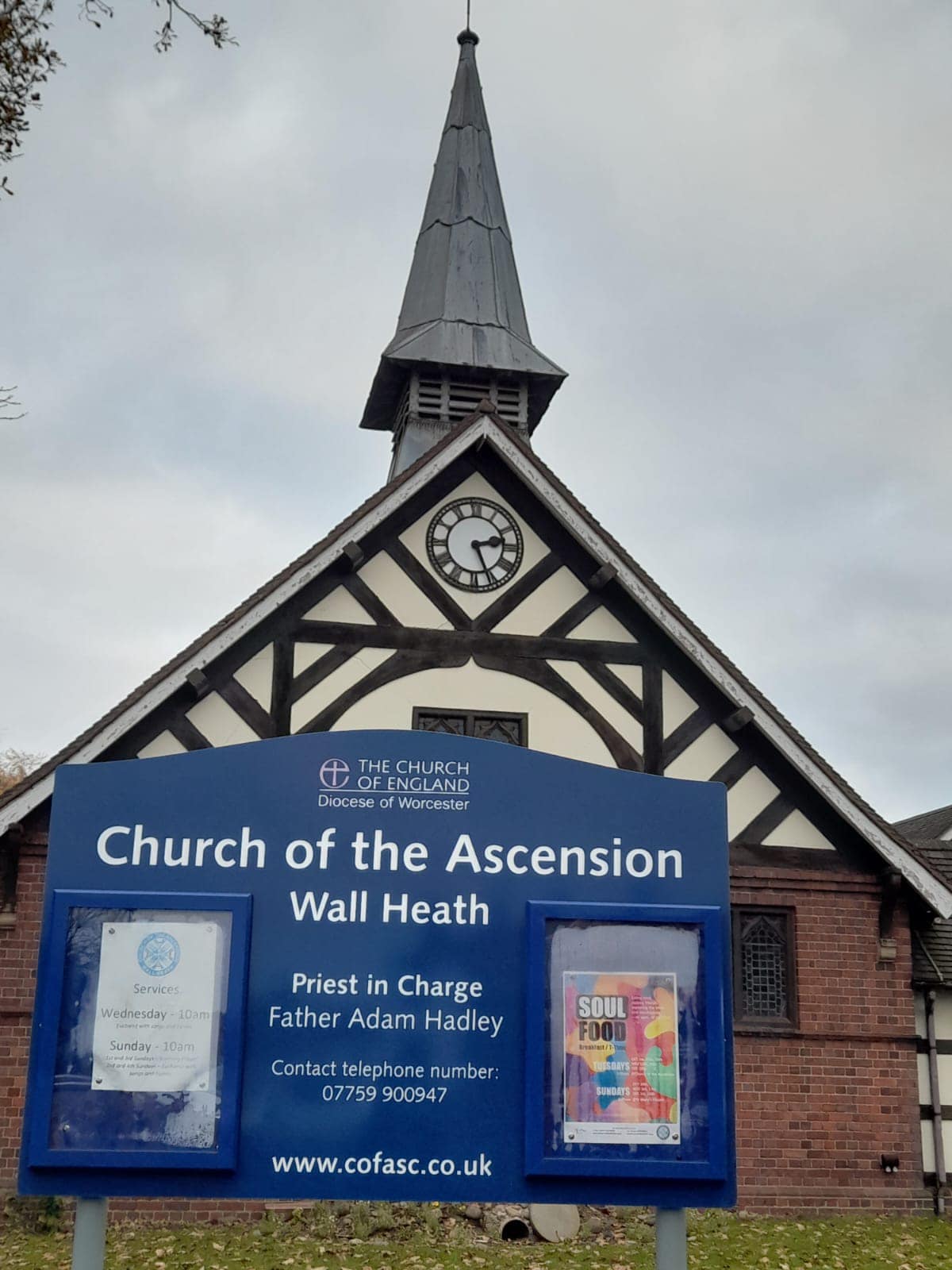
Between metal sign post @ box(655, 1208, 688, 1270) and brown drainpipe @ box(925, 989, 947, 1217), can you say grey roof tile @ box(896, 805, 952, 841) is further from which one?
metal sign post @ box(655, 1208, 688, 1270)

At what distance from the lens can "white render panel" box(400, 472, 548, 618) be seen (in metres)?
13.4

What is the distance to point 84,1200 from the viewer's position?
5605 millimetres

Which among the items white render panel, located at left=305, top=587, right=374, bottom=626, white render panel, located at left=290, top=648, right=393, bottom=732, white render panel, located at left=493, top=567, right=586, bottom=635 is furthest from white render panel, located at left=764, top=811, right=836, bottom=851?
white render panel, located at left=305, top=587, right=374, bottom=626

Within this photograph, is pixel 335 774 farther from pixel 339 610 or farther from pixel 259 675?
pixel 339 610

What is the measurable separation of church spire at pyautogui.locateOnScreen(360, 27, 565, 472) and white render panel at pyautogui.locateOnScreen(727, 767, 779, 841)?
6344 mm

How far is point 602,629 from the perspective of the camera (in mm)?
13422

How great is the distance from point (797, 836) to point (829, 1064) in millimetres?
2222

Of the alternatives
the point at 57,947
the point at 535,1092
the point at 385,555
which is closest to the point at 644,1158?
the point at 535,1092

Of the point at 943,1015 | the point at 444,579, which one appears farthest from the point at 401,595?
the point at 943,1015

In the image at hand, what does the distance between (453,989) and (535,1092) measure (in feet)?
1.82

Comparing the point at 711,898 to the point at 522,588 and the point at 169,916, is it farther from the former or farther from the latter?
the point at 522,588

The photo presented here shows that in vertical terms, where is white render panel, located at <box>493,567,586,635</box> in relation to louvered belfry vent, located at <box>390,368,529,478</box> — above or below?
below

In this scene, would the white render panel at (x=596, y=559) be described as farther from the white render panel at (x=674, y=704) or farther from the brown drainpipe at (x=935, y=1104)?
the brown drainpipe at (x=935, y=1104)

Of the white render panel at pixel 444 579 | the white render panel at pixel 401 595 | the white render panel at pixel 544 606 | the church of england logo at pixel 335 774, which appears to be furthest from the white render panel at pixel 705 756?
the church of england logo at pixel 335 774
